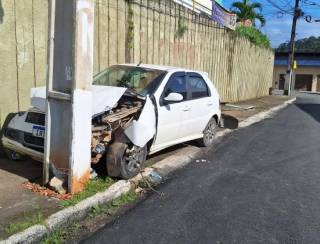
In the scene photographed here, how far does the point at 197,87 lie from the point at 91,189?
3850mm

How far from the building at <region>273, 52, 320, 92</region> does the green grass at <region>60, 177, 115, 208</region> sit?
57.6 metres

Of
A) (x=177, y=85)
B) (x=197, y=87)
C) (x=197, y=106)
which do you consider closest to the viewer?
(x=177, y=85)

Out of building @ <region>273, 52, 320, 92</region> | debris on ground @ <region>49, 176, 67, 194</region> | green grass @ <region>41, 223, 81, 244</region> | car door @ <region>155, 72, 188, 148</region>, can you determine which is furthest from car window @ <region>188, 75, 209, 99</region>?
building @ <region>273, 52, 320, 92</region>

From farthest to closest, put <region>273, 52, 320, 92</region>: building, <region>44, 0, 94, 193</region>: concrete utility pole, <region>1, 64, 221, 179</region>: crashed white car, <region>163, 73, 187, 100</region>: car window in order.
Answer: <region>273, 52, 320, 92</region>: building, <region>163, 73, 187, 100</region>: car window, <region>1, 64, 221, 179</region>: crashed white car, <region>44, 0, 94, 193</region>: concrete utility pole

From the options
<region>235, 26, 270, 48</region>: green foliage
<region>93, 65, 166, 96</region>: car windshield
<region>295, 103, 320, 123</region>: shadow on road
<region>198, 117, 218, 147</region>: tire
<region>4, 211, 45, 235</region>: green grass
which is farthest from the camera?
<region>235, 26, 270, 48</region>: green foliage

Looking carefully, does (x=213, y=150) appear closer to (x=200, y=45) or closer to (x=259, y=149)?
(x=259, y=149)

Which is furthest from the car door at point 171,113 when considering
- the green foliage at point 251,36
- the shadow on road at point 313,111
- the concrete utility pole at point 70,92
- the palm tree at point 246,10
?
the palm tree at point 246,10

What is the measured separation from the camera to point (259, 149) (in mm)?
10109

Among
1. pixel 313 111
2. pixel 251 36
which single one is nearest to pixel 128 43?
pixel 313 111

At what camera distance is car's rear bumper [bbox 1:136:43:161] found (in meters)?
6.13

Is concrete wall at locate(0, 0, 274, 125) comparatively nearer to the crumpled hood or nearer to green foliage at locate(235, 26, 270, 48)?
the crumpled hood

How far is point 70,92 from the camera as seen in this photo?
555cm

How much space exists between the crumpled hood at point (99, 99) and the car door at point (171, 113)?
100 cm

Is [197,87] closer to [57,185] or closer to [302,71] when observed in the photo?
[57,185]
